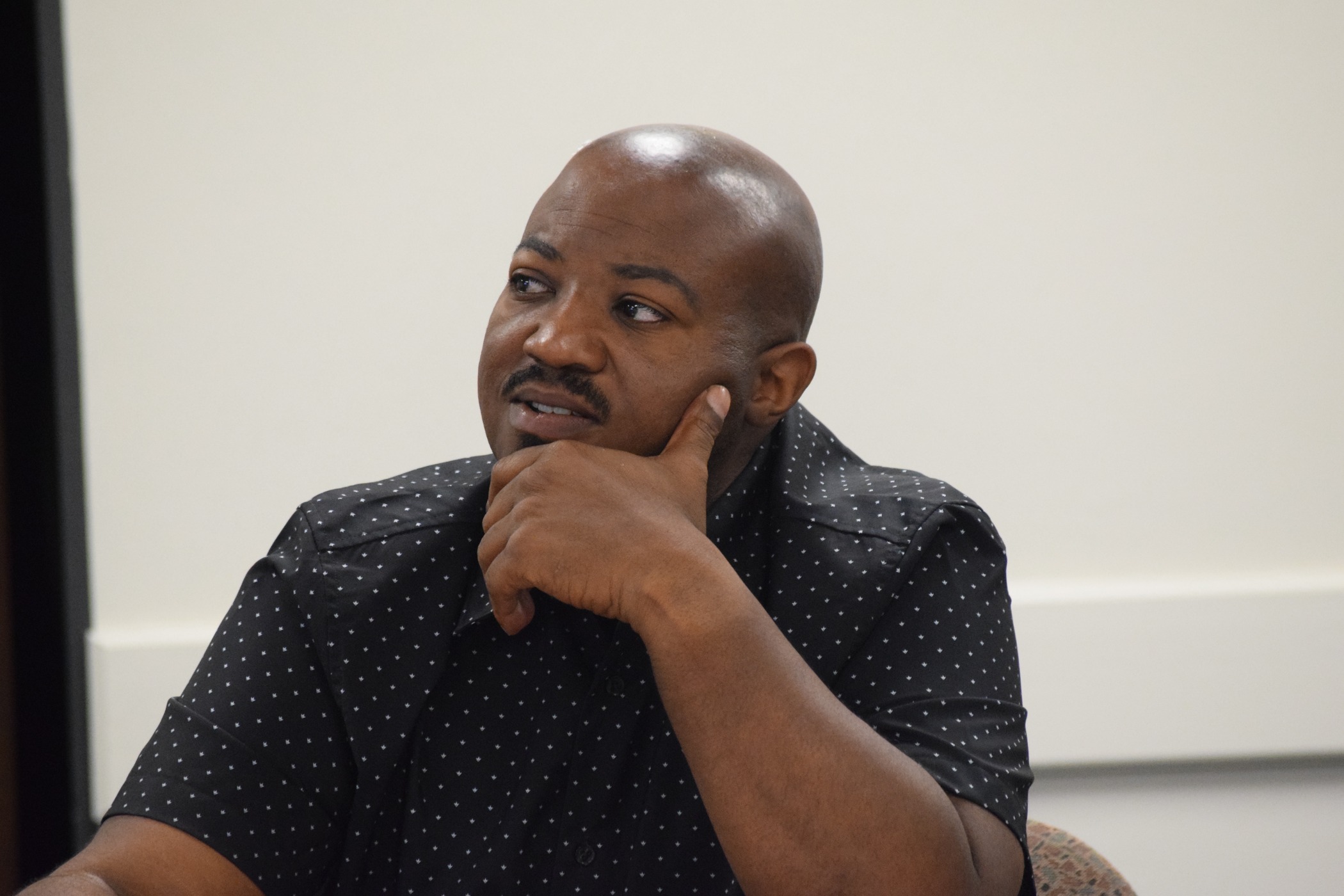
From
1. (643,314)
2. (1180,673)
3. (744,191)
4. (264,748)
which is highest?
(744,191)

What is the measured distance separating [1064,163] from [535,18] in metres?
1.15

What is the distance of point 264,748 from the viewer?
4.10 ft

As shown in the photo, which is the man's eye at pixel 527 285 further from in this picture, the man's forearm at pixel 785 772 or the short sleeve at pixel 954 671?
the short sleeve at pixel 954 671

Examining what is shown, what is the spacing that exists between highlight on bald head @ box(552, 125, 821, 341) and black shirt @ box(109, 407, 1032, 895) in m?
0.29

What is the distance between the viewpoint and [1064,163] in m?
2.50

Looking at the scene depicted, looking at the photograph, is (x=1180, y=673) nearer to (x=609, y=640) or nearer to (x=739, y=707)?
(x=609, y=640)

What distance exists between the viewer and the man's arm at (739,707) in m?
1.09

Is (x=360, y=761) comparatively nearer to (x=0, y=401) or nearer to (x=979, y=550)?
(x=979, y=550)

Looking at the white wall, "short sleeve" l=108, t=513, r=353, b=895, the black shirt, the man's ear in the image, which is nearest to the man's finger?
the black shirt

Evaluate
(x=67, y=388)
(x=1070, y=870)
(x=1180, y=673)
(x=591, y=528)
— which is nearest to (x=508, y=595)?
(x=591, y=528)

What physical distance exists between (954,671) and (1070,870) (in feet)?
0.98

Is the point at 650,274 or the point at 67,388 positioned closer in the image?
the point at 650,274

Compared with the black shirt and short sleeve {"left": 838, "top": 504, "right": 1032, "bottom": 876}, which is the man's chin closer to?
the black shirt

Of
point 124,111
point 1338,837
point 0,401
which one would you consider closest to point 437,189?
point 124,111
